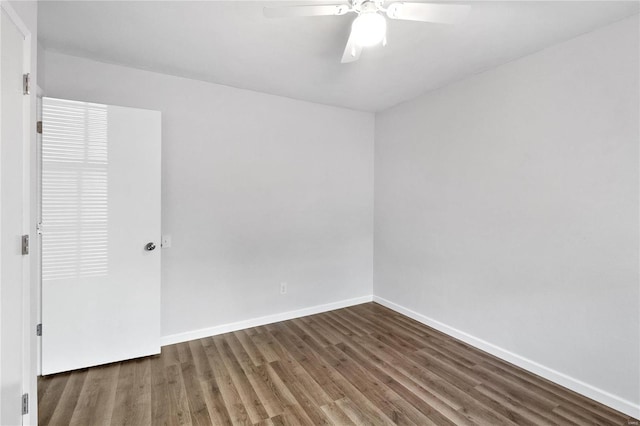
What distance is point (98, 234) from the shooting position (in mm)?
2463

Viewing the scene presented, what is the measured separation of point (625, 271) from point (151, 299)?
11.7ft

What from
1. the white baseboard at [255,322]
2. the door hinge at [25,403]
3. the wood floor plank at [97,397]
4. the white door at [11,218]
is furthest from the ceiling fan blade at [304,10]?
the white baseboard at [255,322]

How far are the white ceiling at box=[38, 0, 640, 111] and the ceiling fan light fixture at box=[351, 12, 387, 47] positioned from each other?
1.33ft

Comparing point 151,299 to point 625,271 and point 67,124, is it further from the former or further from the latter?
point 625,271

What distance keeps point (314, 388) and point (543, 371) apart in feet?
5.91

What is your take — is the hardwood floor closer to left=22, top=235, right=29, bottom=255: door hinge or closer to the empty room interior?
the empty room interior

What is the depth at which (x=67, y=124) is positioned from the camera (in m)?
2.33

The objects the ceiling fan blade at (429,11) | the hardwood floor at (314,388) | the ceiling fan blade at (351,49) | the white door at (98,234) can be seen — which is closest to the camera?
the ceiling fan blade at (429,11)

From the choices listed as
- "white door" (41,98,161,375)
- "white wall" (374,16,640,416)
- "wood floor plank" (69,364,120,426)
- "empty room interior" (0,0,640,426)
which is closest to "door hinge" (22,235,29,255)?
"empty room interior" (0,0,640,426)

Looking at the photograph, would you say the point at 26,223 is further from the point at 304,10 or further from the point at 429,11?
the point at 429,11

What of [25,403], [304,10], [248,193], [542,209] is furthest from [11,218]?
[542,209]

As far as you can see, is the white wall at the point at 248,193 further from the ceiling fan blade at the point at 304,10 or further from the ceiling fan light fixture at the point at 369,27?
the ceiling fan light fixture at the point at 369,27

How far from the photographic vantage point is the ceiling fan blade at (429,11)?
58.6 inches

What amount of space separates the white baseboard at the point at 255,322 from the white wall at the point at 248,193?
5 cm
